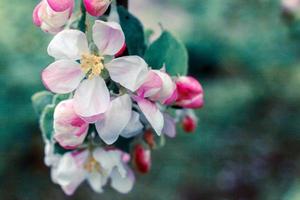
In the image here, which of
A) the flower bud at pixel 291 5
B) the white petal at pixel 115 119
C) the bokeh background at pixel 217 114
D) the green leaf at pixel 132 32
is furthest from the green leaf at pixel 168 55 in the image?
the bokeh background at pixel 217 114

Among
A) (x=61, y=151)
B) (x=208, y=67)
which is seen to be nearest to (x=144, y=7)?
(x=208, y=67)

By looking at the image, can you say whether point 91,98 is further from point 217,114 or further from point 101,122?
point 217,114

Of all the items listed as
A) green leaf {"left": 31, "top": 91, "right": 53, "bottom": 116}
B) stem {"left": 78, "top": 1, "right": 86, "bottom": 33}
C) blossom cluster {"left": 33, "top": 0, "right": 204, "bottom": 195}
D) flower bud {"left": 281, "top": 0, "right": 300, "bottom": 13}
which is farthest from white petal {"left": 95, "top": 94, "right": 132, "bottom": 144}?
flower bud {"left": 281, "top": 0, "right": 300, "bottom": 13}

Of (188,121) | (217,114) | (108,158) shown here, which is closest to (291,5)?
(217,114)

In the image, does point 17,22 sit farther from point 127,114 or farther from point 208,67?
point 127,114

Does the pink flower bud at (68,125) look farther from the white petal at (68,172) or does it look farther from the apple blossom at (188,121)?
the apple blossom at (188,121)

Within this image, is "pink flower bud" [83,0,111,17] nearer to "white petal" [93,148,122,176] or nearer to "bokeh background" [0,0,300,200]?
"white petal" [93,148,122,176]
